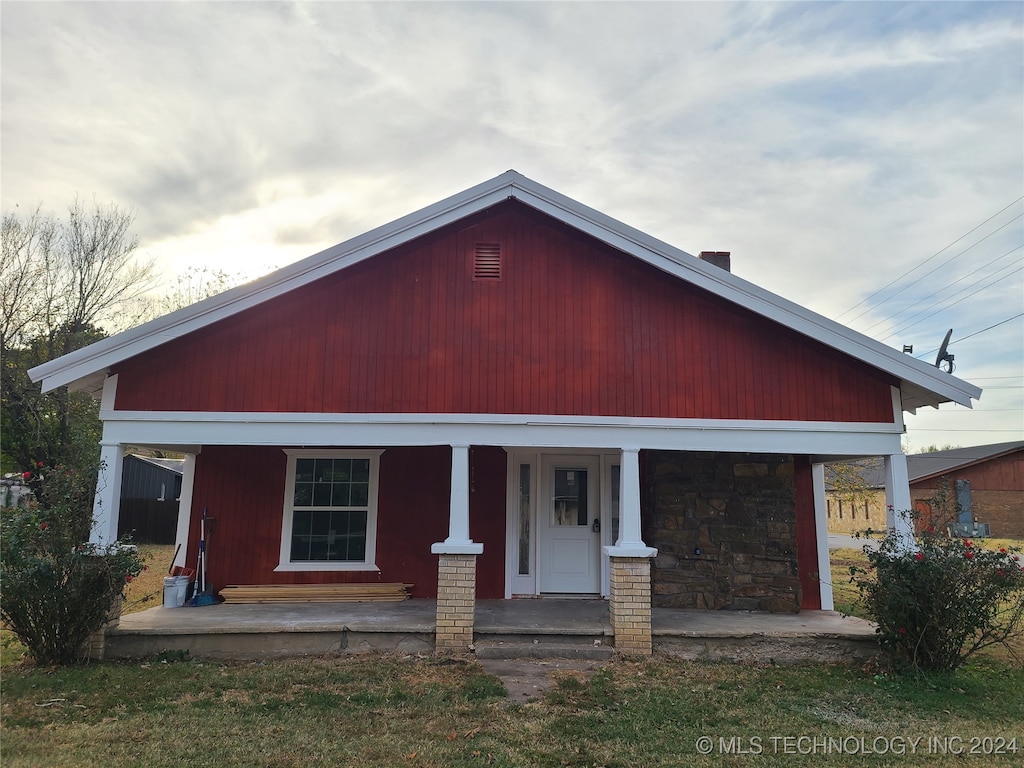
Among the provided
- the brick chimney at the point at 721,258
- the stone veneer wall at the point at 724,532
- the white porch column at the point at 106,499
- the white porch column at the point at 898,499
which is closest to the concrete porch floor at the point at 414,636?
the white porch column at the point at 106,499

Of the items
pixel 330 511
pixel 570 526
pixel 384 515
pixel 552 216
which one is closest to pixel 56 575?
pixel 330 511

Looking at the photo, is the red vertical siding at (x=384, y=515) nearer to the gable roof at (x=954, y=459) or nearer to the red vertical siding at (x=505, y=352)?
the red vertical siding at (x=505, y=352)

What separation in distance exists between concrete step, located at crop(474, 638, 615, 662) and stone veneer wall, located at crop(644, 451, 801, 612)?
2214 mm

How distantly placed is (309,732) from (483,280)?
5.23 metres

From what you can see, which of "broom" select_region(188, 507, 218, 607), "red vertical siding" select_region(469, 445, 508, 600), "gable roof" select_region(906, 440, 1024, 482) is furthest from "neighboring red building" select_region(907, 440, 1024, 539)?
"broom" select_region(188, 507, 218, 607)

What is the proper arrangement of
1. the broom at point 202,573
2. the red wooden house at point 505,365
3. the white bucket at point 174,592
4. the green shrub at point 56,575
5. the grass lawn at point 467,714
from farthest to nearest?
the broom at point 202,573 → the white bucket at point 174,592 → the red wooden house at point 505,365 → the green shrub at point 56,575 → the grass lawn at point 467,714

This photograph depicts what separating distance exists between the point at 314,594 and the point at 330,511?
1.20 meters

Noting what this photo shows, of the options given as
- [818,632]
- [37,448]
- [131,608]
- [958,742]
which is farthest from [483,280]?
[37,448]

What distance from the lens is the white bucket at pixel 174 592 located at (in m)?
9.12

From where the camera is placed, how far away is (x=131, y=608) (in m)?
9.81

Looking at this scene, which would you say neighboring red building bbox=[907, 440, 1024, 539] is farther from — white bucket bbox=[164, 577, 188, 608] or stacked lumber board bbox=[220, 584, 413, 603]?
white bucket bbox=[164, 577, 188, 608]

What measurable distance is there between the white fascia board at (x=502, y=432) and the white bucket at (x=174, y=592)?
241 centimetres

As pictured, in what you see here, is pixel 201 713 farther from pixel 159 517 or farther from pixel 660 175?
pixel 159 517

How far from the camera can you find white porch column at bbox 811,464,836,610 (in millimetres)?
9992
